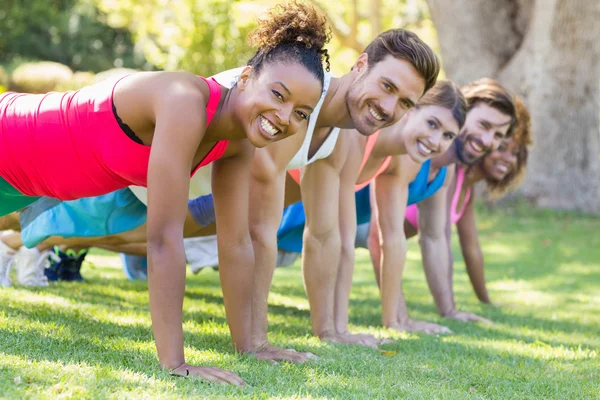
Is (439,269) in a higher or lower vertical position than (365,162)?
lower

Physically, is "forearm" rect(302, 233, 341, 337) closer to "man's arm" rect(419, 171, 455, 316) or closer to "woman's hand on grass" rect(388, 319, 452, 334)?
"woman's hand on grass" rect(388, 319, 452, 334)

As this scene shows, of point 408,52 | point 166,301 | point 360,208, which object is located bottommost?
point 166,301

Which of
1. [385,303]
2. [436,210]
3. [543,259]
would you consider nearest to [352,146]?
[385,303]

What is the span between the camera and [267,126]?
3461 mm

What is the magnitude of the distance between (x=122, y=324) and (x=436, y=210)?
2.81 meters

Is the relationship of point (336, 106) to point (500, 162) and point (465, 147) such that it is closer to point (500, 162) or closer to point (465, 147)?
point (465, 147)

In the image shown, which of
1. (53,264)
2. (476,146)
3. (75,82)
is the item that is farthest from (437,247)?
(75,82)

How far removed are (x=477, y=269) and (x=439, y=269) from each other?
964 millimetres

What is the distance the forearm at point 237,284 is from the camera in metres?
3.87

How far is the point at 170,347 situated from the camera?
10.5 ft

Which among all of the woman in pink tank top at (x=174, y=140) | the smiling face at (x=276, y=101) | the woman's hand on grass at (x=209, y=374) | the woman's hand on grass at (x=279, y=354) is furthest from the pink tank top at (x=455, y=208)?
the woman's hand on grass at (x=209, y=374)

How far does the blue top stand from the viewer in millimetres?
6012

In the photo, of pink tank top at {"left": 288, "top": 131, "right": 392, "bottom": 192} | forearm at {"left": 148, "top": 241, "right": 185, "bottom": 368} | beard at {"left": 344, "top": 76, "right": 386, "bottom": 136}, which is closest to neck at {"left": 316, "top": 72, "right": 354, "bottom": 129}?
beard at {"left": 344, "top": 76, "right": 386, "bottom": 136}

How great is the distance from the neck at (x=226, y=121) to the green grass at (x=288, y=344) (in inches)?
39.5
